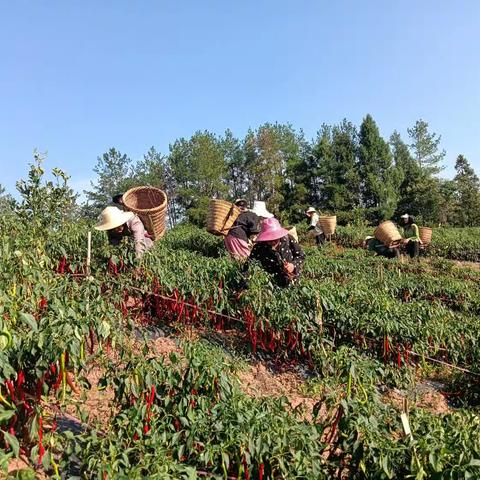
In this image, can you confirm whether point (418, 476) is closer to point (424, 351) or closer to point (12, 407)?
point (12, 407)

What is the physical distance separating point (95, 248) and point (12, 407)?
116 inches

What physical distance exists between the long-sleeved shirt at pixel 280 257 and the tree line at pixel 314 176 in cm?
2669

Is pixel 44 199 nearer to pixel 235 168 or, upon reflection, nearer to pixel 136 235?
pixel 136 235

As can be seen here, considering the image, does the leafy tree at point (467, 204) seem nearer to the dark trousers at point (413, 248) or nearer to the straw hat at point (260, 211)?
the dark trousers at point (413, 248)

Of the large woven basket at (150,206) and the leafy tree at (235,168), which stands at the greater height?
the leafy tree at (235,168)

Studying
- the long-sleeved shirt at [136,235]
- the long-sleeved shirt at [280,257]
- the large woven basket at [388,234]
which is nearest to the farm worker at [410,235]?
the large woven basket at [388,234]

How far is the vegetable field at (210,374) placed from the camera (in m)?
1.99

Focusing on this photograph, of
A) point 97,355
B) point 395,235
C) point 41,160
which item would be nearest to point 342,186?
point 395,235

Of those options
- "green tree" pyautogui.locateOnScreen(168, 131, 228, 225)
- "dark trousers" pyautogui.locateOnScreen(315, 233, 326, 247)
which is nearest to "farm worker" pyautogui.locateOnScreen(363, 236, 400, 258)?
"dark trousers" pyautogui.locateOnScreen(315, 233, 326, 247)

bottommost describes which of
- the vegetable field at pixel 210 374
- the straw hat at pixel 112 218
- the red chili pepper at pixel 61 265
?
the vegetable field at pixel 210 374

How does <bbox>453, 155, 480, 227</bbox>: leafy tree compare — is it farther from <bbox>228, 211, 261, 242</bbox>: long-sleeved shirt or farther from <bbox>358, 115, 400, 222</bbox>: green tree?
<bbox>228, 211, 261, 242</bbox>: long-sleeved shirt

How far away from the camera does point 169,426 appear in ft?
7.18

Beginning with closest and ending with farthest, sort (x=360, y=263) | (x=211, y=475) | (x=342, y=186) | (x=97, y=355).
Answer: (x=211, y=475)
(x=97, y=355)
(x=360, y=263)
(x=342, y=186)

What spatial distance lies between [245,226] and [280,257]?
5.94ft
